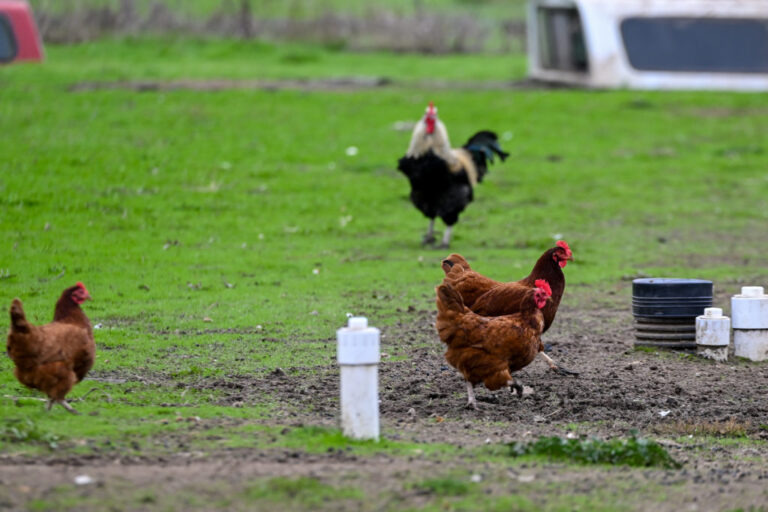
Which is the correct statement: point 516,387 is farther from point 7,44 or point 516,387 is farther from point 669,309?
point 7,44

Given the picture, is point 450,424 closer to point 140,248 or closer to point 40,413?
point 40,413

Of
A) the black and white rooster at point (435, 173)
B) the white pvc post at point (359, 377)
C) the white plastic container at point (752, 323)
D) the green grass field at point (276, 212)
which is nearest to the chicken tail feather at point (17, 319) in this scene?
the green grass field at point (276, 212)

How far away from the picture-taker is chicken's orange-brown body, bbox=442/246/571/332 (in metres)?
8.84

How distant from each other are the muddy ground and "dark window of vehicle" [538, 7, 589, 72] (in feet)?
56.4

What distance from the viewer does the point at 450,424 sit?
7598 millimetres

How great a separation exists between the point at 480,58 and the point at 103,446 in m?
29.7

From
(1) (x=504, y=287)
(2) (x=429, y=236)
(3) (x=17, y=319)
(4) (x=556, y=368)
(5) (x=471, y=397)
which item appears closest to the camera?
(3) (x=17, y=319)

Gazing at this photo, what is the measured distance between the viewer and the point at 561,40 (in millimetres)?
28719

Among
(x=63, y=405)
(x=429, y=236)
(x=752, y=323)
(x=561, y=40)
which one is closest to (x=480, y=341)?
(x=63, y=405)

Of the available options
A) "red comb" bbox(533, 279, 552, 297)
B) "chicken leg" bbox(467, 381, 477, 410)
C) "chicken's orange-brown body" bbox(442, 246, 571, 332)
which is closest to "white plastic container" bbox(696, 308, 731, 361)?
"chicken's orange-brown body" bbox(442, 246, 571, 332)

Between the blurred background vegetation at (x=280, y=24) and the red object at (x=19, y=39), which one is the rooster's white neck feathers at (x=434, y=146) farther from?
the blurred background vegetation at (x=280, y=24)

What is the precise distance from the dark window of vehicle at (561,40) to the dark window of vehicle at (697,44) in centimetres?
141

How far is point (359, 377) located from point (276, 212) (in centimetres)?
1119

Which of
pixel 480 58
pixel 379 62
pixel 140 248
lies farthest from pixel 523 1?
pixel 140 248
